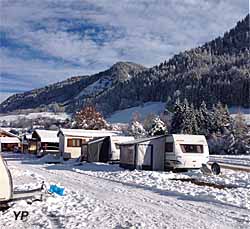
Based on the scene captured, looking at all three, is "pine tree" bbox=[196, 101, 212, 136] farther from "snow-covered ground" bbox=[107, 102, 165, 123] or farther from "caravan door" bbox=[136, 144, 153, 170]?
"snow-covered ground" bbox=[107, 102, 165, 123]

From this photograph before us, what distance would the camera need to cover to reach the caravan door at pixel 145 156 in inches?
1074

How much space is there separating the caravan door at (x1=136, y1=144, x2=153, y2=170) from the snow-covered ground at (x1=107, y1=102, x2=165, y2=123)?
10558 centimetres

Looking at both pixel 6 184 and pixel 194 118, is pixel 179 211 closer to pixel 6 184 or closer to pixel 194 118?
pixel 6 184

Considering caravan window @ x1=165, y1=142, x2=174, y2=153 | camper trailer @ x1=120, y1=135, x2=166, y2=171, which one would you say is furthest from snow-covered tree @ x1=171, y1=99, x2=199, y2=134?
caravan window @ x1=165, y1=142, x2=174, y2=153

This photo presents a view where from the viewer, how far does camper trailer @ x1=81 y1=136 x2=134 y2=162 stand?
1373 inches

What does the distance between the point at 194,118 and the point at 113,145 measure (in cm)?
2990

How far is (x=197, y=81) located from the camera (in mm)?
138625

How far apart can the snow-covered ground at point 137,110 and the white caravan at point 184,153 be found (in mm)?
106469

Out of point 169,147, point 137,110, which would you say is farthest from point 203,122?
point 137,110

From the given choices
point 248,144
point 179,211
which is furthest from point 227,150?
point 179,211

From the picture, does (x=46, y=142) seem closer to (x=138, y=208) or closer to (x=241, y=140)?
(x=241, y=140)

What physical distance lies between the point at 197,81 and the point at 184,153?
115 metres

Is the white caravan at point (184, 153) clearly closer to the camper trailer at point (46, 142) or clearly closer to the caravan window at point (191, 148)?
the caravan window at point (191, 148)

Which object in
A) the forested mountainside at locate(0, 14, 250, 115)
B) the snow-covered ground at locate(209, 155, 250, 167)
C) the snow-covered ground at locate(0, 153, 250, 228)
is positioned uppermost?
the forested mountainside at locate(0, 14, 250, 115)
